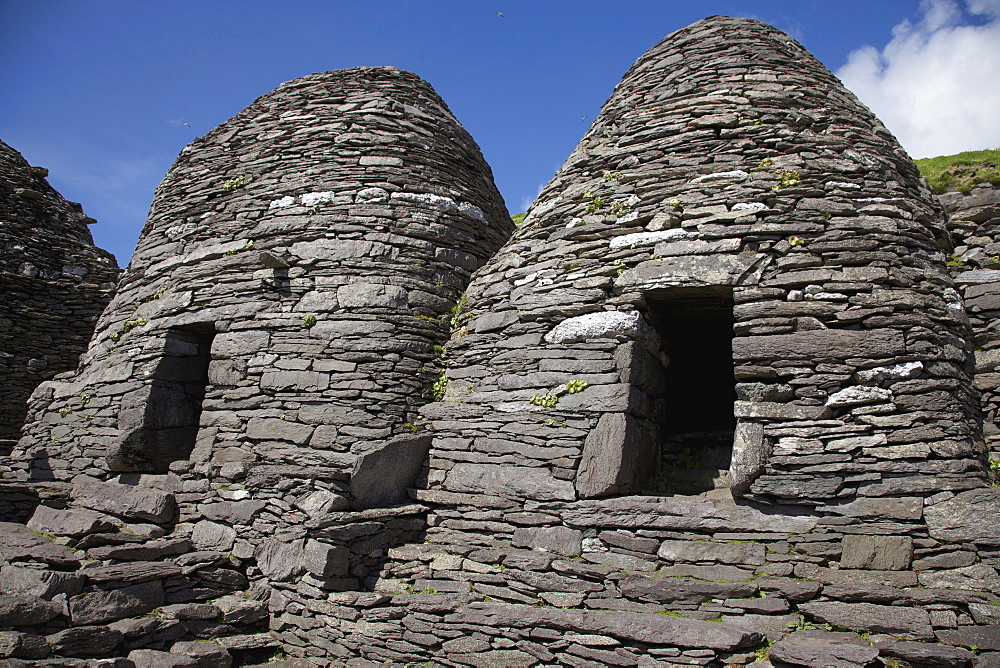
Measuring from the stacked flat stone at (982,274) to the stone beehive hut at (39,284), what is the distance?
14140mm

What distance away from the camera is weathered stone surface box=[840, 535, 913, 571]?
4.62 metres

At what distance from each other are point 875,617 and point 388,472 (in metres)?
4.36

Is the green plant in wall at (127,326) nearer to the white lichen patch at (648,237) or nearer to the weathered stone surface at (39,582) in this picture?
the weathered stone surface at (39,582)

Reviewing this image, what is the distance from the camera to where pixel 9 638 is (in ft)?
16.0

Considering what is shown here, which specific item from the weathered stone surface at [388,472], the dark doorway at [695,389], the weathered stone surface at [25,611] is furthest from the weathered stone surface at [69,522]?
the dark doorway at [695,389]

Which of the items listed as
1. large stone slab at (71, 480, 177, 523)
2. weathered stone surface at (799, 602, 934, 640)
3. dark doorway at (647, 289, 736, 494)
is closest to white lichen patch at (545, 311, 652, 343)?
dark doorway at (647, 289, 736, 494)

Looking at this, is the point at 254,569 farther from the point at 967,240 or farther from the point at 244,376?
the point at 967,240

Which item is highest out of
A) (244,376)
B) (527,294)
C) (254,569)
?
(527,294)

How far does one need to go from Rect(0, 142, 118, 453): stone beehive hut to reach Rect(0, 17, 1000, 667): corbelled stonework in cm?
426

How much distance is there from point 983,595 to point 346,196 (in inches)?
288

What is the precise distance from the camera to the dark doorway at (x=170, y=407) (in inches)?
301

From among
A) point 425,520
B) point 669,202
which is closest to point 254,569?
point 425,520

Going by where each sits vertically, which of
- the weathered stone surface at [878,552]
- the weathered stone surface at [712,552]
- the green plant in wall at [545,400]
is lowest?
the weathered stone surface at [712,552]

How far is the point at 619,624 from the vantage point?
16.1ft
